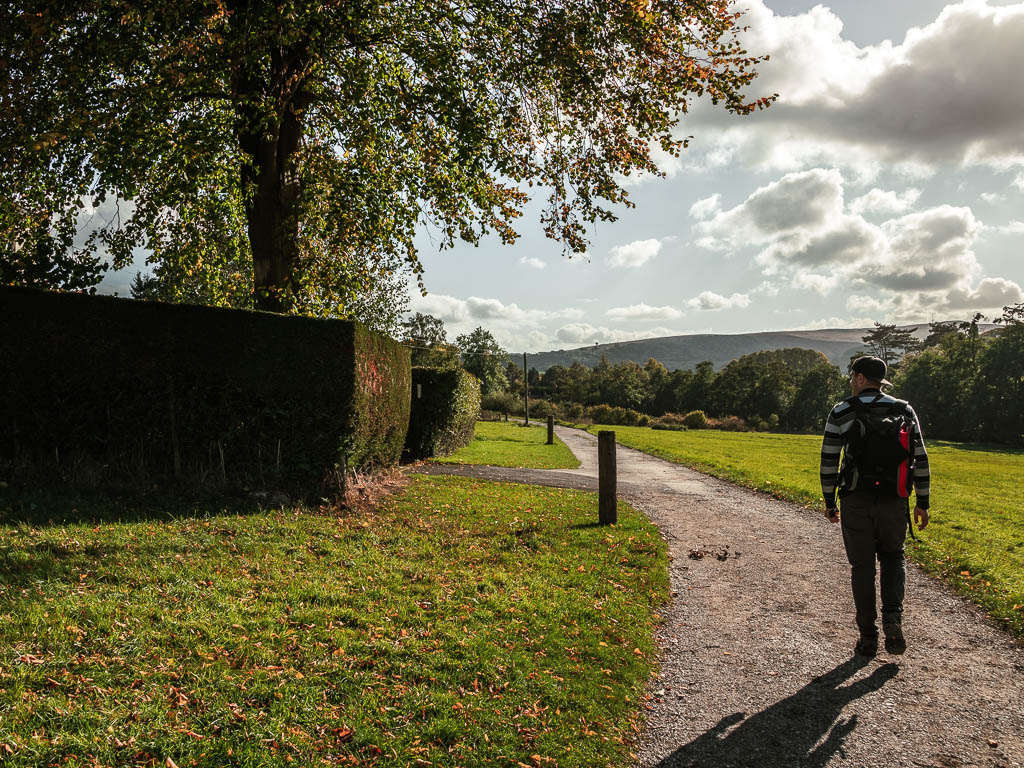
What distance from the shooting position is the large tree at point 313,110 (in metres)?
9.69

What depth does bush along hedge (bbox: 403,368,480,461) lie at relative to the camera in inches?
713

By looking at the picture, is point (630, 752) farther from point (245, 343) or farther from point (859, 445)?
point (245, 343)

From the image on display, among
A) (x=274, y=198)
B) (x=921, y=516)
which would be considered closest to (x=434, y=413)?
(x=274, y=198)

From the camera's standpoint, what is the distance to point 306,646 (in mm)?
4344

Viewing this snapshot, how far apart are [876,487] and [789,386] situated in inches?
3266

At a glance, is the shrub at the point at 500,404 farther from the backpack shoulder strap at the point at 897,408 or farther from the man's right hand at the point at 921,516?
the backpack shoulder strap at the point at 897,408

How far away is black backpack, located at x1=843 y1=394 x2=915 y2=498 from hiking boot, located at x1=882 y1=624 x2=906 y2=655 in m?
1.05

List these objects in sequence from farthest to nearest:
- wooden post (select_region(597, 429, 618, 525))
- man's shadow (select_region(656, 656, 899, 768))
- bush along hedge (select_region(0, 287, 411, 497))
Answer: wooden post (select_region(597, 429, 618, 525)), bush along hedge (select_region(0, 287, 411, 497)), man's shadow (select_region(656, 656, 899, 768))

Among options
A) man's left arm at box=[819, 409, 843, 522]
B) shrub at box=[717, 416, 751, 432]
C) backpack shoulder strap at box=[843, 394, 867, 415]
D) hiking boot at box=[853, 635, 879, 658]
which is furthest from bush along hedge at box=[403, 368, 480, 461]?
shrub at box=[717, 416, 751, 432]

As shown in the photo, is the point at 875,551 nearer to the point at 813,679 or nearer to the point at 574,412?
the point at 813,679

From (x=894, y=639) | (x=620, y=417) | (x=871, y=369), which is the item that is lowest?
(x=620, y=417)

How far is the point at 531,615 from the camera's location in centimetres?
542

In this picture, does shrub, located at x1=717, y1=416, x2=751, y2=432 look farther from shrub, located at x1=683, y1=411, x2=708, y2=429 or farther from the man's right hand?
the man's right hand

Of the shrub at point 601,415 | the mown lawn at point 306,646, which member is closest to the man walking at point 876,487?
the mown lawn at point 306,646
